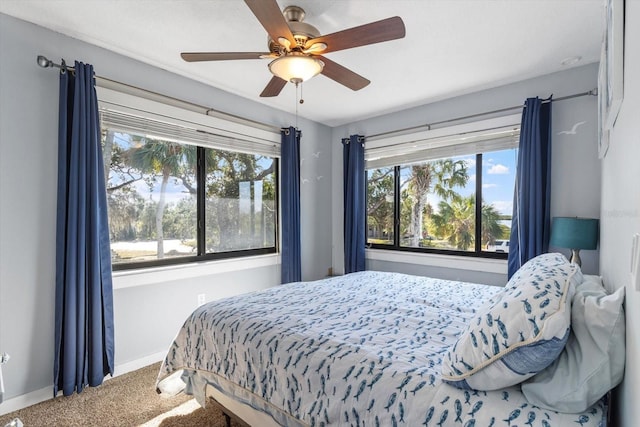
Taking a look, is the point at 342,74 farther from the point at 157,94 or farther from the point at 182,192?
the point at 182,192

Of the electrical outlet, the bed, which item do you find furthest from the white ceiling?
the electrical outlet

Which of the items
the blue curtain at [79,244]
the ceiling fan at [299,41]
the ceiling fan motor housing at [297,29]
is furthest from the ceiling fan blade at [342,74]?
the blue curtain at [79,244]

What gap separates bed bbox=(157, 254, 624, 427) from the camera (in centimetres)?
96

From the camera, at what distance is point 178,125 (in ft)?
9.34

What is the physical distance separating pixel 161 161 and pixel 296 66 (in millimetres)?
1699

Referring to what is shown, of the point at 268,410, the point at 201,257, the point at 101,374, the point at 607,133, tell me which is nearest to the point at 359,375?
the point at 268,410

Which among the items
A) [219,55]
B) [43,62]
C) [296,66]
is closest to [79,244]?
[43,62]

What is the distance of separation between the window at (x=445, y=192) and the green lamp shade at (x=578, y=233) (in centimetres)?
75

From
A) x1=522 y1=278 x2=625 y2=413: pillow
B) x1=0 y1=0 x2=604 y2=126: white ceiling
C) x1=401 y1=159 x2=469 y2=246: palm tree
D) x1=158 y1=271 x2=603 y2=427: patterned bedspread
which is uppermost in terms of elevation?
x1=0 y1=0 x2=604 y2=126: white ceiling

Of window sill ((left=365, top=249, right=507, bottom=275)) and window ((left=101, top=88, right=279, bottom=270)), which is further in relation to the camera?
window sill ((left=365, top=249, right=507, bottom=275))

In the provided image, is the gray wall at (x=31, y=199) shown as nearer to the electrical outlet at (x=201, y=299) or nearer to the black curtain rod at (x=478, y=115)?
the electrical outlet at (x=201, y=299)

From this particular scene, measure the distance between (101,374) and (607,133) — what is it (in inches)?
136

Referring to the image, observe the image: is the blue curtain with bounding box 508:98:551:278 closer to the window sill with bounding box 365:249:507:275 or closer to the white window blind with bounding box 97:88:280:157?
the window sill with bounding box 365:249:507:275

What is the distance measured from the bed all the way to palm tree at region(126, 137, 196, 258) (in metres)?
1.33
